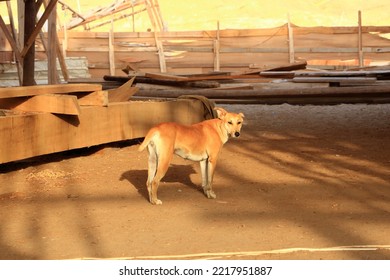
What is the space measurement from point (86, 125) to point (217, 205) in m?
2.68

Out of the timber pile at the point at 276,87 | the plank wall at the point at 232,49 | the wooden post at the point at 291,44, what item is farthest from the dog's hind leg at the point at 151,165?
the wooden post at the point at 291,44

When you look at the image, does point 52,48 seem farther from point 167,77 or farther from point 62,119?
point 62,119

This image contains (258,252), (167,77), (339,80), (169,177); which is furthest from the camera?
(167,77)

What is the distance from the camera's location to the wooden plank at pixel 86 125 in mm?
8477

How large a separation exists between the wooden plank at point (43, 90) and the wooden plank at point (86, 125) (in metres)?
0.24

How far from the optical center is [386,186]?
830 centimetres

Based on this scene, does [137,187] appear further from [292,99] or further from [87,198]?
[292,99]

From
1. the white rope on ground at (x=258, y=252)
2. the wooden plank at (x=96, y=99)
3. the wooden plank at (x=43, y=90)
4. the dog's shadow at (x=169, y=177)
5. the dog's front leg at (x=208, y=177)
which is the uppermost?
the wooden plank at (x=43, y=90)

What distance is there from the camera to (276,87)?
16766 millimetres

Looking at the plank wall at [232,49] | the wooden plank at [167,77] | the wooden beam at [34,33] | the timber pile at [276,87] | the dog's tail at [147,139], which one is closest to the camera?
the dog's tail at [147,139]

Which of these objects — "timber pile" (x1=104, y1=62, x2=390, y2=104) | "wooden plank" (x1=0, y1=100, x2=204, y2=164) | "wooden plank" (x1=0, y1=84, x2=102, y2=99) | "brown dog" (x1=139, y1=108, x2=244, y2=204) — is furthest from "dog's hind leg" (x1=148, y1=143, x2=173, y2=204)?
"timber pile" (x1=104, y1=62, x2=390, y2=104)

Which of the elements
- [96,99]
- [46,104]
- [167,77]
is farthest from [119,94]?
[167,77]

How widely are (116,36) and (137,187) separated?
20.1m

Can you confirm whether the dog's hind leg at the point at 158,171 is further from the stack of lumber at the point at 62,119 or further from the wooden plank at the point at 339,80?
the wooden plank at the point at 339,80
